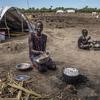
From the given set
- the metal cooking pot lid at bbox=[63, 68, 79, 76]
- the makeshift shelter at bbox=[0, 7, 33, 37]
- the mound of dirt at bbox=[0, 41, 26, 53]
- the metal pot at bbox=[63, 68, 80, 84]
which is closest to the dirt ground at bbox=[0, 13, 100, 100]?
the mound of dirt at bbox=[0, 41, 26, 53]

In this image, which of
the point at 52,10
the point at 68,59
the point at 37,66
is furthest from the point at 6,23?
the point at 52,10

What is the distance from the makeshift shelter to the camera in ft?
43.5

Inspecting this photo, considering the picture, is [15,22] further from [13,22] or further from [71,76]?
[71,76]

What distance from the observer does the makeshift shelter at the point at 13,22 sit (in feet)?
43.5

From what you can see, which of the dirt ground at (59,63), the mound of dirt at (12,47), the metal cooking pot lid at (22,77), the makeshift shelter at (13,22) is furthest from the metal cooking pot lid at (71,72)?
the makeshift shelter at (13,22)

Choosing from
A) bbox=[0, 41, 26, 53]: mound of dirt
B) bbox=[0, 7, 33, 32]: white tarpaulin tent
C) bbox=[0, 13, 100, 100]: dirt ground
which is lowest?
bbox=[0, 13, 100, 100]: dirt ground

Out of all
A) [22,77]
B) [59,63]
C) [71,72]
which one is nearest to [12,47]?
[59,63]

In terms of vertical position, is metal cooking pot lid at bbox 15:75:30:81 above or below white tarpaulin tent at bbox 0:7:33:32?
below

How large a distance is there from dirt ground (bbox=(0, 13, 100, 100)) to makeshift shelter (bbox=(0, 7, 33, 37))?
121 centimetres

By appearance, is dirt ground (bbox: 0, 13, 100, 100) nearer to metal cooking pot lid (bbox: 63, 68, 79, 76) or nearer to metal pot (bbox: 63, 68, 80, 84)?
metal pot (bbox: 63, 68, 80, 84)

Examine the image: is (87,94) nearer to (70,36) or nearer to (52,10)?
(70,36)

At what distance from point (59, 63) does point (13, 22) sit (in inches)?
231

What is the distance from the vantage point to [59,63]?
8.80 m

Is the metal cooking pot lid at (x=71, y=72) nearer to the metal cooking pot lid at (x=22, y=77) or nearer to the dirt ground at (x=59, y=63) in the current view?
the dirt ground at (x=59, y=63)
